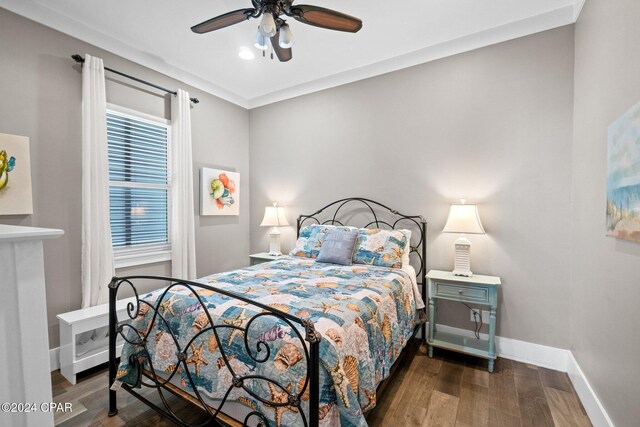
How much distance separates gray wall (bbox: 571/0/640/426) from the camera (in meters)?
1.50

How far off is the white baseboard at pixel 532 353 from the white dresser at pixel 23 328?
3.14 metres

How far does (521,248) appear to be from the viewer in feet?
8.81

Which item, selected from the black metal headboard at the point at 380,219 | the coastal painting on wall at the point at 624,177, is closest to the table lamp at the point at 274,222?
the black metal headboard at the point at 380,219

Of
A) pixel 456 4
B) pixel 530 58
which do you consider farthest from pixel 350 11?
pixel 530 58

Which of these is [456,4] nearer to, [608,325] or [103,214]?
[608,325]

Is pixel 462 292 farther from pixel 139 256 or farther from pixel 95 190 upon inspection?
pixel 95 190

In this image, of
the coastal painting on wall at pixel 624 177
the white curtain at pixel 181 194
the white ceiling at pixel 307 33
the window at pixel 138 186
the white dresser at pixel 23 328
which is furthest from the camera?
the white curtain at pixel 181 194

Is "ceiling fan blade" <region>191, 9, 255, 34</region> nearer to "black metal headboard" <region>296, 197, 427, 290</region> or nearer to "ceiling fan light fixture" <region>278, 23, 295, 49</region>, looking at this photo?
"ceiling fan light fixture" <region>278, 23, 295, 49</region>

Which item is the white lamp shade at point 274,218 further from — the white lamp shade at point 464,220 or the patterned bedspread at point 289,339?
the white lamp shade at point 464,220

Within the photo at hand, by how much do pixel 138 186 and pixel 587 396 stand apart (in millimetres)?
4206

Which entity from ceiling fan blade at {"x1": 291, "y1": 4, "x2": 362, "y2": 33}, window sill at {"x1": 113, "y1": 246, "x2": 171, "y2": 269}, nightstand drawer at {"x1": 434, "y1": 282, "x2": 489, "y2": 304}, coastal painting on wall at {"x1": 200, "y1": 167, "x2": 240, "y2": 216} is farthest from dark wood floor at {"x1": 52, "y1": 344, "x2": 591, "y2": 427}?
ceiling fan blade at {"x1": 291, "y1": 4, "x2": 362, "y2": 33}

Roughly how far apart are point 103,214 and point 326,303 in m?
2.35

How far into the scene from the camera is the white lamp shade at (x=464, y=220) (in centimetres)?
264

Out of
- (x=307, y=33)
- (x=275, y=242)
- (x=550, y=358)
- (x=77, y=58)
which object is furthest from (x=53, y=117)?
(x=550, y=358)
